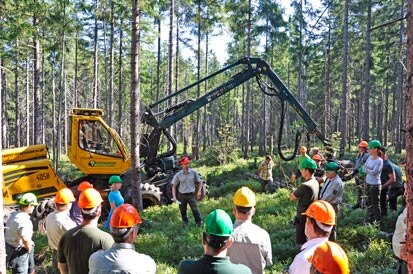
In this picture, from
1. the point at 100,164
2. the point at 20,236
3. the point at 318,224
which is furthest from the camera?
the point at 100,164

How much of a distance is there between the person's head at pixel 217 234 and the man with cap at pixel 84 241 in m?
1.49

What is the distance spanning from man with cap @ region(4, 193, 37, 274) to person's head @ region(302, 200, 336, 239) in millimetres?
4330

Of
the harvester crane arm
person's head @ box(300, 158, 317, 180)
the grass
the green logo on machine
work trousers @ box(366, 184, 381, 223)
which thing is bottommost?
the grass

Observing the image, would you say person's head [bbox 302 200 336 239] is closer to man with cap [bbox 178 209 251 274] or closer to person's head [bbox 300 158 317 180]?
man with cap [bbox 178 209 251 274]

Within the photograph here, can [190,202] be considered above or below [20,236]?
below

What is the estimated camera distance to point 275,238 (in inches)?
362

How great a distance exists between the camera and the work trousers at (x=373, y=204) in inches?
345

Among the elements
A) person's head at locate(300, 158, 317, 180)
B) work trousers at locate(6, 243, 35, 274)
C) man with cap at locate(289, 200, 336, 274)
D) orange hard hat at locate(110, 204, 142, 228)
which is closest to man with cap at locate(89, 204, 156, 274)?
orange hard hat at locate(110, 204, 142, 228)

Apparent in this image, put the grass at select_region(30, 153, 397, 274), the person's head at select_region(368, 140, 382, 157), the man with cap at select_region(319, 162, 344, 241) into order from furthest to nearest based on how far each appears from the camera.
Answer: the person's head at select_region(368, 140, 382, 157) < the grass at select_region(30, 153, 397, 274) < the man with cap at select_region(319, 162, 344, 241)

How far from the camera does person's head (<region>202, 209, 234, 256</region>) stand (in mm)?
3119

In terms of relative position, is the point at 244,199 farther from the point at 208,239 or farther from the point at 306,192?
the point at 306,192

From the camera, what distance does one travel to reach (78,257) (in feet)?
13.9

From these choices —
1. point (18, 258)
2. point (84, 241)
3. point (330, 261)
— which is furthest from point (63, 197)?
point (330, 261)

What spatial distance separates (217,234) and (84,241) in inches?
67.5
